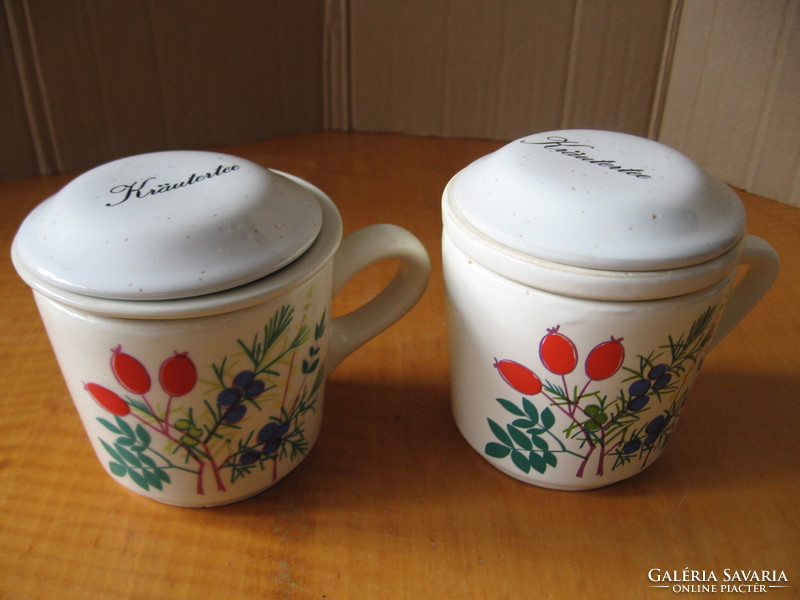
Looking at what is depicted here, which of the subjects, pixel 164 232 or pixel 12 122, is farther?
pixel 12 122

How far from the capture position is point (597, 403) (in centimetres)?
39

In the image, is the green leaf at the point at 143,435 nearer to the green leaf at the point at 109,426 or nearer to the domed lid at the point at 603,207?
the green leaf at the point at 109,426

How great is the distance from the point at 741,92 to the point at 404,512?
0.55m

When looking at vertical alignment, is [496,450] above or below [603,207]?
below

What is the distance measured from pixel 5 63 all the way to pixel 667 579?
71 cm

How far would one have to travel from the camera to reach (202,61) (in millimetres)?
785

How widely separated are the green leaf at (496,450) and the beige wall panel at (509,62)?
1.69 feet

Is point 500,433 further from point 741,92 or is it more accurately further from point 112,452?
point 741,92

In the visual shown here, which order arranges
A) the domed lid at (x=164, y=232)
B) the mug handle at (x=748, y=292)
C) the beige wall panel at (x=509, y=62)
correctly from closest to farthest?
the domed lid at (x=164, y=232) → the mug handle at (x=748, y=292) → the beige wall panel at (x=509, y=62)

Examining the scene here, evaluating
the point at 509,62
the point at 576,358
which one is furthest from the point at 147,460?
the point at 509,62

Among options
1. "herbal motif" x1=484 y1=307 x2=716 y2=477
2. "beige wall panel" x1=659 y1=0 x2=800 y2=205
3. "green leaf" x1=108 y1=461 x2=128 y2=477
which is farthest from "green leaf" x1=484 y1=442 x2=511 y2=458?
"beige wall panel" x1=659 y1=0 x2=800 y2=205


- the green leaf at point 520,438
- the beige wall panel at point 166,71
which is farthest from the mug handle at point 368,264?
the beige wall panel at point 166,71

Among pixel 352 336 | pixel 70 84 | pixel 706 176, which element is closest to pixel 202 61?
pixel 70 84

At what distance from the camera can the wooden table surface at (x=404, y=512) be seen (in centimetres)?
38
